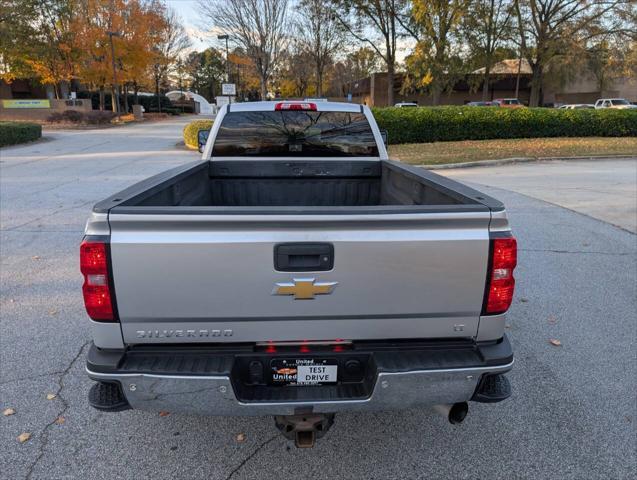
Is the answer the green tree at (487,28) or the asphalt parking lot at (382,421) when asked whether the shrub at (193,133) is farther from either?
the green tree at (487,28)

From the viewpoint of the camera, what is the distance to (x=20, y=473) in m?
2.44

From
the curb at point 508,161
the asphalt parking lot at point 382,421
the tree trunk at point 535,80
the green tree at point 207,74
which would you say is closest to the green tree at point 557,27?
the tree trunk at point 535,80

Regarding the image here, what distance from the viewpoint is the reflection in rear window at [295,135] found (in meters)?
4.21

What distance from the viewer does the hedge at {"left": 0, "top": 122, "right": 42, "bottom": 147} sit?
2019cm

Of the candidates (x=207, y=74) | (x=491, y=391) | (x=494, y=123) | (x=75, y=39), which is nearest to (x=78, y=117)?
(x=75, y=39)

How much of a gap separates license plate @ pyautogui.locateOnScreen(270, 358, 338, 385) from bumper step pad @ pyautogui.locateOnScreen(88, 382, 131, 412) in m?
0.73

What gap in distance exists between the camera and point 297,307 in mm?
2094

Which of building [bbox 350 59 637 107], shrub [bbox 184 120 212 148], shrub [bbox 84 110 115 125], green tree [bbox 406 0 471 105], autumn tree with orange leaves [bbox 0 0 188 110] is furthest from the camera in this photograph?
building [bbox 350 59 637 107]

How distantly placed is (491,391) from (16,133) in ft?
80.1

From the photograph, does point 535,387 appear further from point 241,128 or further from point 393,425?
point 241,128

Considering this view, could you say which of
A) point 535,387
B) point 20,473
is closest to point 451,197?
point 535,387

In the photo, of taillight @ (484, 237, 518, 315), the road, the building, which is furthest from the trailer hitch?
the building

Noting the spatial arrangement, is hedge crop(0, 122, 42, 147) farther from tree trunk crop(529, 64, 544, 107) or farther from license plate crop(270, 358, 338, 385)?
tree trunk crop(529, 64, 544, 107)

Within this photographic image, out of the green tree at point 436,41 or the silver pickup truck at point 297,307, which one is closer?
the silver pickup truck at point 297,307
